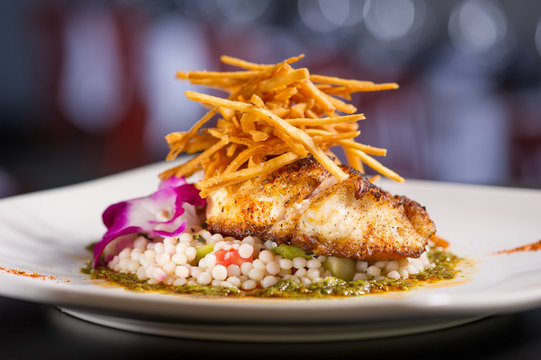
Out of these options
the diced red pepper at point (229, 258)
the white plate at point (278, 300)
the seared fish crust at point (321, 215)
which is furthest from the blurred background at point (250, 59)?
the diced red pepper at point (229, 258)

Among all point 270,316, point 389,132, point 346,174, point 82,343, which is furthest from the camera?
point 389,132

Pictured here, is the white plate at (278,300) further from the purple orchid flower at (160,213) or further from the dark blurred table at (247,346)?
the purple orchid flower at (160,213)

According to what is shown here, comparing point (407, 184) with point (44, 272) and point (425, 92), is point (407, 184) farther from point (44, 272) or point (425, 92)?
point (425, 92)

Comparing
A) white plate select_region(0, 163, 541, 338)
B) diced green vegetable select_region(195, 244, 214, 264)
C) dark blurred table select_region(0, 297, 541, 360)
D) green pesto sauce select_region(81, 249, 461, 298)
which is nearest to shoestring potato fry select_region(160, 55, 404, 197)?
diced green vegetable select_region(195, 244, 214, 264)

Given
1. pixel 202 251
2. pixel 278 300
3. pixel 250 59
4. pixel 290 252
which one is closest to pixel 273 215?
pixel 290 252

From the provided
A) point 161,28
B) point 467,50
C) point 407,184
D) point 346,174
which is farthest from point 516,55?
point 346,174

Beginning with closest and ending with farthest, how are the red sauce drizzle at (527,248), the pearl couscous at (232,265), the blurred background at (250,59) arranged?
the pearl couscous at (232,265), the red sauce drizzle at (527,248), the blurred background at (250,59)
